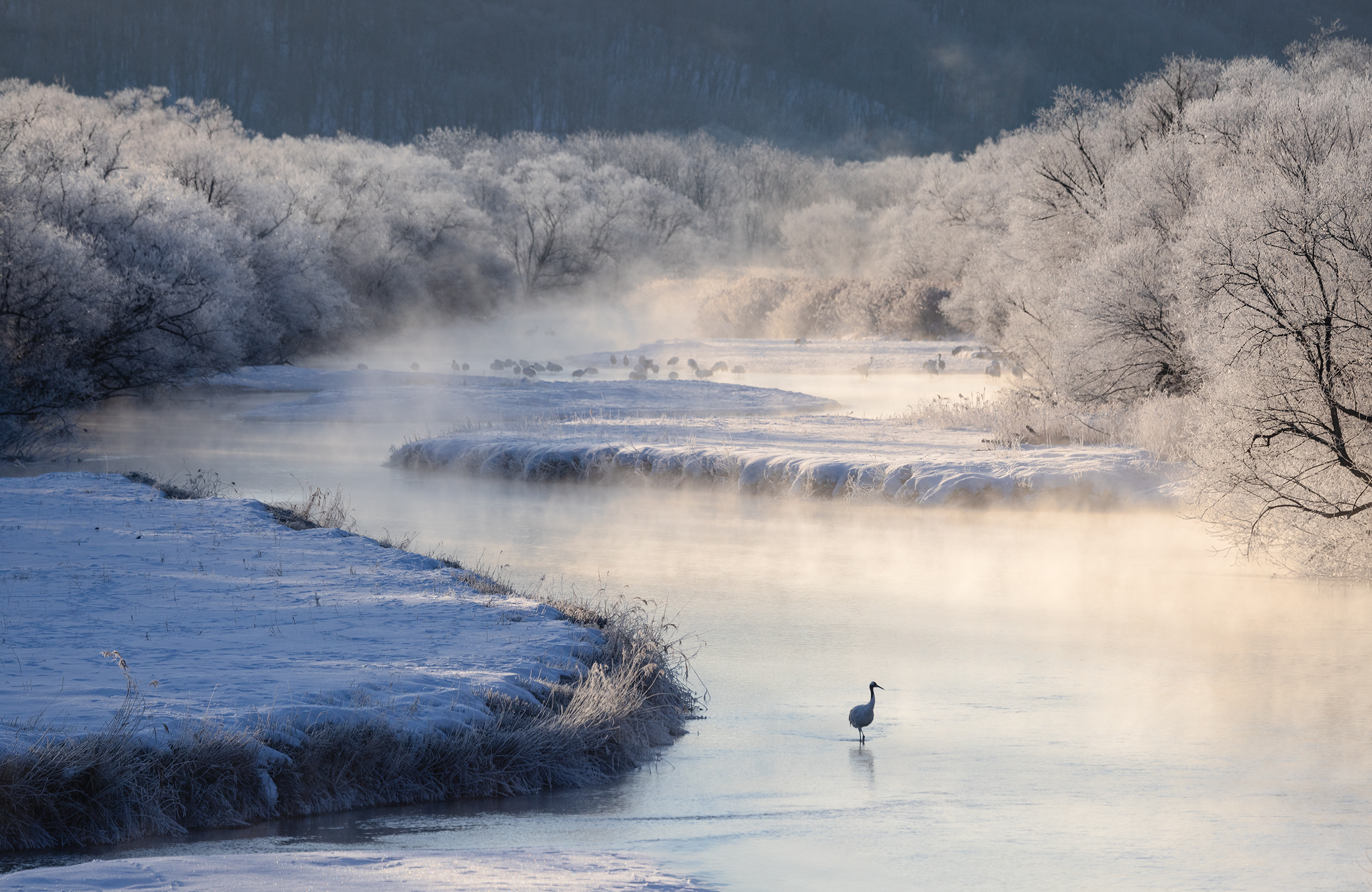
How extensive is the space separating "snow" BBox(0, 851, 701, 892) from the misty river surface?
44 centimetres

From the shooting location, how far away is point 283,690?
9.34 m

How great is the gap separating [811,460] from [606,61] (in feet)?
552

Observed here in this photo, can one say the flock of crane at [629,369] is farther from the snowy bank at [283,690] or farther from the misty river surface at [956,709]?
the snowy bank at [283,690]

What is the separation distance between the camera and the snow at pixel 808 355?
5075 centimetres

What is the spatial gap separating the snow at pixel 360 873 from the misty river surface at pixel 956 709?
17.4 inches

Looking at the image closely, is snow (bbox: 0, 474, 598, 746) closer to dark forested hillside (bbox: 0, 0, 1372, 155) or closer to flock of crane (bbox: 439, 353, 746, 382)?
flock of crane (bbox: 439, 353, 746, 382)

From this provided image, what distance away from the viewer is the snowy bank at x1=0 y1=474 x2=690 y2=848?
792 centimetres

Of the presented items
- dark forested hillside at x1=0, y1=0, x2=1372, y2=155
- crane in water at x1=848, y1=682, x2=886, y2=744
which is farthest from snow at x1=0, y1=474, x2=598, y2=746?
dark forested hillside at x1=0, y1=0, x2=1372, y2=155

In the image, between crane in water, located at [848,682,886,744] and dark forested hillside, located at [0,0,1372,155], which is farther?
dark forested hillside, located at [0,0,1372,155]

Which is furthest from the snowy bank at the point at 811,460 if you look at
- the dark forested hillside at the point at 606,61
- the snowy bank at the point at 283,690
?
the dark forested hillside at the point at 606,61

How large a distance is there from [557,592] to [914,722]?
18.8ft

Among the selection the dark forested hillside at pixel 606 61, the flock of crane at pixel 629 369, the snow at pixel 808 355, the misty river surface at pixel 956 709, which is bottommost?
the misty river surface at pixel 956 709

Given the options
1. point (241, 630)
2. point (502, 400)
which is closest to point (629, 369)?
point (502, 400)

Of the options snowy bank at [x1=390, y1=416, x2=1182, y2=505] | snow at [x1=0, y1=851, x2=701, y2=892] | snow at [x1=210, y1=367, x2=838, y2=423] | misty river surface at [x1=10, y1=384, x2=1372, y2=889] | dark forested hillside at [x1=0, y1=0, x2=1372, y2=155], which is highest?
dark forested hillside at [x1=0, y1=0, x2=1372, y2=155]
